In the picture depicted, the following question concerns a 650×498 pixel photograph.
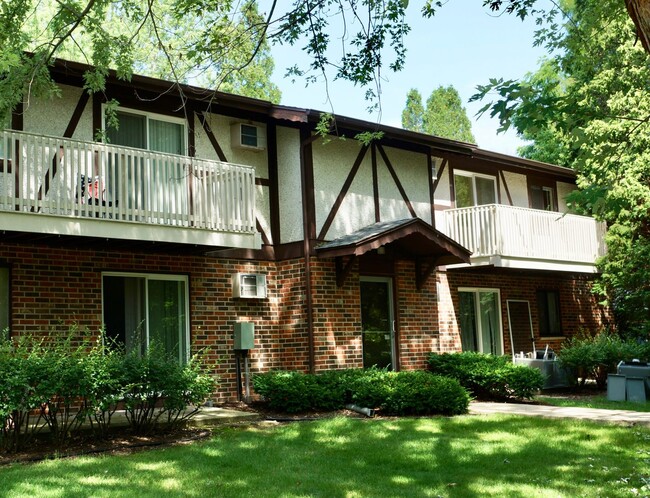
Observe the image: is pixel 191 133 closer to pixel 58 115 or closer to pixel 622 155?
pixel 58 115

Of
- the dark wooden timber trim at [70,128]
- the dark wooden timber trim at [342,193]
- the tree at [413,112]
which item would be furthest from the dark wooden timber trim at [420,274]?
the tree at [413,112]

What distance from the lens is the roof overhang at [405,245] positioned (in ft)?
47.3

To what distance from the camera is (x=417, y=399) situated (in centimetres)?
1243

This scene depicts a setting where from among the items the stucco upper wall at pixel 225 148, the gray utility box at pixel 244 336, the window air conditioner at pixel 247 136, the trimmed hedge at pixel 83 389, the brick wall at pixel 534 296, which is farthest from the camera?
the brick wall at pixel 534 296

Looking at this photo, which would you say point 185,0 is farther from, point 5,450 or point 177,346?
point 177,346

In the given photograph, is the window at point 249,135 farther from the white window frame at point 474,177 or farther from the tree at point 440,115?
the tree at point 440,115

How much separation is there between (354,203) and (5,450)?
8601 millimetres

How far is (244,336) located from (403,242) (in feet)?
12.7

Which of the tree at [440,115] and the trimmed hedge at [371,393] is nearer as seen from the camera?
the trimmed hedge at [371,393]

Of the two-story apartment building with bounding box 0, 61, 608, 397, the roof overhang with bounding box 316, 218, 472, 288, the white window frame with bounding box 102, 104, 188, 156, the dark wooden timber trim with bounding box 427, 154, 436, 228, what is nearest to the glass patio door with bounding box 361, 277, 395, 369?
the two-story apartment building with bounding box 0, 61, 608, 397

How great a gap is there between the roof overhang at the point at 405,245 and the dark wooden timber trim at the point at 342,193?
11.4 inches

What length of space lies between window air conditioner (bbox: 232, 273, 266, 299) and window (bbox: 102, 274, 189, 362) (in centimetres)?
95

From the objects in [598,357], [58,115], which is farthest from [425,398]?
[58,115]

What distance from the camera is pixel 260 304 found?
14.9 meters
